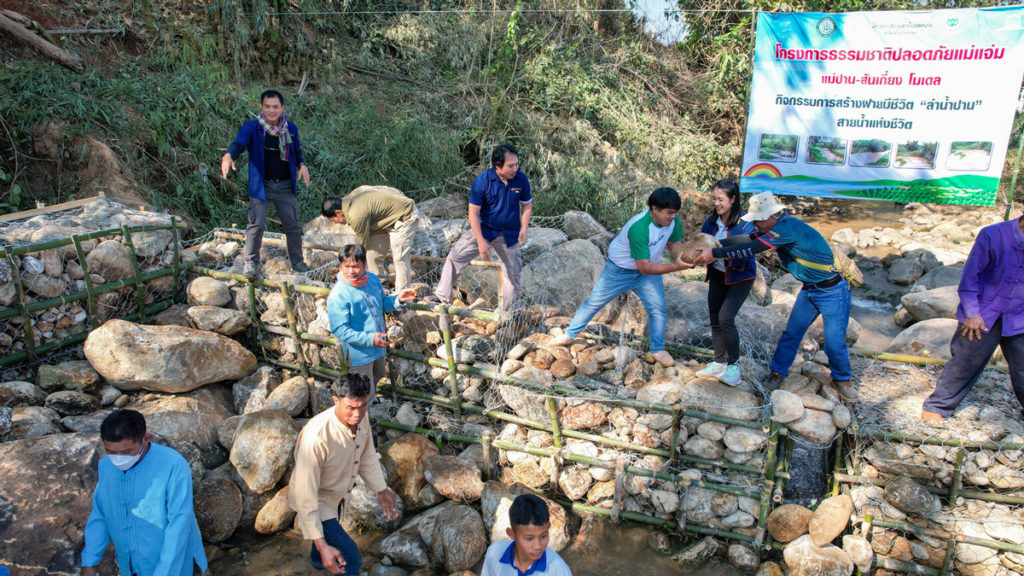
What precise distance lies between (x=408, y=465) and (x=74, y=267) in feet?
10.6

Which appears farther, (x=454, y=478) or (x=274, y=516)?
(x=454, y=478)

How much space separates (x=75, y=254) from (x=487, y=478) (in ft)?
12.5

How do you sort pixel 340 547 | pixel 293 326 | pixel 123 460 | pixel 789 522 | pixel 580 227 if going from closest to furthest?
pixel 123 460 → pixel 340 547 → pixel 789 522 → pixel 293 326 → pixel 580 227

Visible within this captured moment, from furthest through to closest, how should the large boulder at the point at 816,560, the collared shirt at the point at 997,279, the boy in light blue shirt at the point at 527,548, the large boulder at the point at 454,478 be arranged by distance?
the large boulder at the point at 454,478 < the collared shirt at the point at 997,279 < the large boulder at the point at 816,560 < the boy in light blue shirt at the point at 527,548

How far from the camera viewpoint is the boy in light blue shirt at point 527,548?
7.50 ft

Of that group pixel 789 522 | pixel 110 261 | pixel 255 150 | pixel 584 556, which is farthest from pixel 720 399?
pixel 110 261

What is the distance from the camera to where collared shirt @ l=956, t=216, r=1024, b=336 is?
11.8 ft

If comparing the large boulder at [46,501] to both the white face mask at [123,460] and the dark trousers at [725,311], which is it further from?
the dark trousers at [725,311]

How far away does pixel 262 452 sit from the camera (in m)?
4.09

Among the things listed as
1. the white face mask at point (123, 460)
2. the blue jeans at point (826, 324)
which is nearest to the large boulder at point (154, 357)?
the white face mask at point (123, 460)

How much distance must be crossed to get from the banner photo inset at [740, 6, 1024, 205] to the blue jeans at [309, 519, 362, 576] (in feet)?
20.5

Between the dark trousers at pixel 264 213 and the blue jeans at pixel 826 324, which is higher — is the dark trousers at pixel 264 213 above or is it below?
above

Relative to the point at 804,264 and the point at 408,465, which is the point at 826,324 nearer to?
the point at 804,264

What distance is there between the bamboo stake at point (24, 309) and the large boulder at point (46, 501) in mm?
1279
